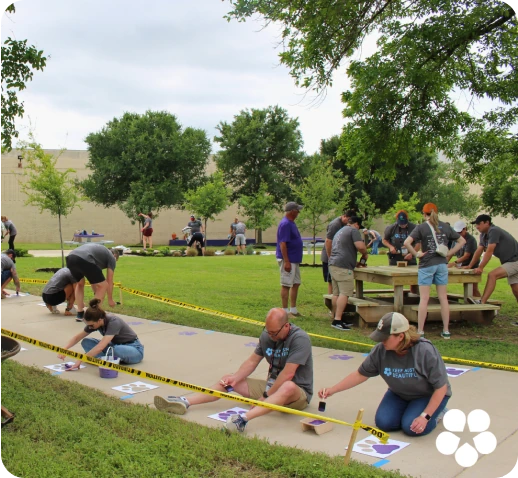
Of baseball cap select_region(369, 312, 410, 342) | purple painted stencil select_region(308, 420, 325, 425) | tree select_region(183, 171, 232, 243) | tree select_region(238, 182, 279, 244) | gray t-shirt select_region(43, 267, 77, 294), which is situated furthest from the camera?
tree select_region(238, 182, 279, 244)

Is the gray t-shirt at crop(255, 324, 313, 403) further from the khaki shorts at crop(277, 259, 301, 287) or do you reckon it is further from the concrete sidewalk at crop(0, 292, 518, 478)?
the khaki shorts at crop(277, 259, 301, 287)

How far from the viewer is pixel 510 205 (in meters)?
40.2

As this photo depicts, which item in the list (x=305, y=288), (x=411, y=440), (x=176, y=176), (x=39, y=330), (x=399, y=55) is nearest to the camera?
(x=411, y=440)

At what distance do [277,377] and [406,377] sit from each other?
1114 mm

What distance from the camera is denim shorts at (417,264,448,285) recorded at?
25.1 feet

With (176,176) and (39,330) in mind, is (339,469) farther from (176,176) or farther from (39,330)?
(176,176)

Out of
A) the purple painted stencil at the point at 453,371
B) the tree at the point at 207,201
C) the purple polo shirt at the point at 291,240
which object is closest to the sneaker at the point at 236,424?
the purple painted stencil at the point at 453,371

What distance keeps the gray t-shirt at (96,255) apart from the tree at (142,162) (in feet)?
105

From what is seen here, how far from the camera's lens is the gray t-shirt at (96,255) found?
8.19 metres

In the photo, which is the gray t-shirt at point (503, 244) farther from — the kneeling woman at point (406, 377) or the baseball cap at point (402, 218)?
the kneeling woman at point (406, 377)

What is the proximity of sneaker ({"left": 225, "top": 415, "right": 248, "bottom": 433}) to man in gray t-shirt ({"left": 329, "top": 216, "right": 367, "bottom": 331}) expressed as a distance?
424 centimetres

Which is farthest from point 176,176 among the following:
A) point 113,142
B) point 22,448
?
point 22,448

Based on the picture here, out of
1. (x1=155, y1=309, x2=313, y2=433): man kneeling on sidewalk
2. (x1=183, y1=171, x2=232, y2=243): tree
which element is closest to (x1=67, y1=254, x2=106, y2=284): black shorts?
(x1=155, y1=309, x2=313, y2=433): man kneeling on sidewalk

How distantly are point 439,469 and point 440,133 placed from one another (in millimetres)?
7344
